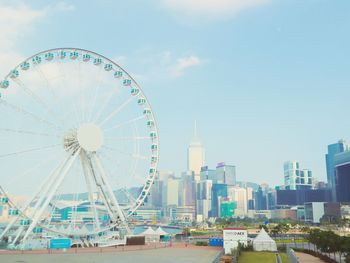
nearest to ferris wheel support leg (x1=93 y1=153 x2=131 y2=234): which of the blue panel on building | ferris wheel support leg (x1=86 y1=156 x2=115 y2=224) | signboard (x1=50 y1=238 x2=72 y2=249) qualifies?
ferris wheel support leg (x1=86 y1=156 x2=115 y2=224)

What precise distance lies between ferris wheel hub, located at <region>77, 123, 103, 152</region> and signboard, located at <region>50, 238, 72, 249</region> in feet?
35.5

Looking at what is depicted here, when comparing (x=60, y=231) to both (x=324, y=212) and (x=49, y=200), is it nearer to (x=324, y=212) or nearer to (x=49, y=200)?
(x=49, y=200)

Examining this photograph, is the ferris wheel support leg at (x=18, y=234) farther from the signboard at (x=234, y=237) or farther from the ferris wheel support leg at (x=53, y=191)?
the signboard at (x=234, y=237)

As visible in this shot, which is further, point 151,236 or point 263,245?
point 151,236

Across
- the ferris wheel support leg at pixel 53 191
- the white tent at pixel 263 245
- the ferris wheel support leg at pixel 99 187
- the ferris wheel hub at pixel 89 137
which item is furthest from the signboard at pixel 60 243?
the white tent at pixel 263 245

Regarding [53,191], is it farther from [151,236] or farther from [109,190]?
[151,236]

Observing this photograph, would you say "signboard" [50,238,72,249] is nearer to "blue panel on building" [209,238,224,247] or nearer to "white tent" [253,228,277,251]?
"blue panel on building" [209,238,224,247]

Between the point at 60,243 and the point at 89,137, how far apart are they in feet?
41.8

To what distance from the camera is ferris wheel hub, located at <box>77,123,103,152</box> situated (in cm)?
5138

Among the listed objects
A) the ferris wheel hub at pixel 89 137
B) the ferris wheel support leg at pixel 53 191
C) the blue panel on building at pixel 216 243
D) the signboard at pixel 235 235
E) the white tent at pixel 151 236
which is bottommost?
the blue panel on building at pixel 216 243

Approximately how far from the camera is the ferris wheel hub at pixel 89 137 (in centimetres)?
5138

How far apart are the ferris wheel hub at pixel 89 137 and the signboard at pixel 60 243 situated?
35.5 ft

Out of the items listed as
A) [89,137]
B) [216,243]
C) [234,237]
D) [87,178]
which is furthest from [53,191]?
[216,243]

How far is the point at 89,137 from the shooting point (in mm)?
51875
